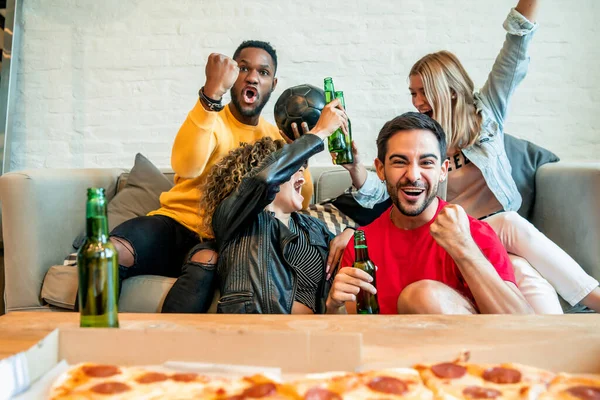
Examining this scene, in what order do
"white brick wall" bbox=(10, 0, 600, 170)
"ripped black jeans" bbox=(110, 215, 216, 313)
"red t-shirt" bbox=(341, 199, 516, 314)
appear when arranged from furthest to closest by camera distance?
"white brick wall" bbox=(10, 0, 600, 170)
"ripped black jeans" bbox=(110, 215, 216, 313)
"red t-shirt" bbox=(341, 199, 516, 314)

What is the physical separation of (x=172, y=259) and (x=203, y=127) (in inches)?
18.5

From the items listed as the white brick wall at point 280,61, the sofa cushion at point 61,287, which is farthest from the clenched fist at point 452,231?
the white brick wall at point 280,61

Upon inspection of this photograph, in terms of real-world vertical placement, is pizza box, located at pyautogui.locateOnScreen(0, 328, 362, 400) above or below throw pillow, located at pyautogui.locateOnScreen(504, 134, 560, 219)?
below

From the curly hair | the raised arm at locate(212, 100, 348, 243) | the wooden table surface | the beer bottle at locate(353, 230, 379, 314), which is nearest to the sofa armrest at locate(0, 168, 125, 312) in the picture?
the curly hair

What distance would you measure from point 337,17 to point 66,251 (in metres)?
1.80

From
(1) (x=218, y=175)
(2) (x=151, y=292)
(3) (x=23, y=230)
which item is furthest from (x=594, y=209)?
(3) (x=23, y=230)

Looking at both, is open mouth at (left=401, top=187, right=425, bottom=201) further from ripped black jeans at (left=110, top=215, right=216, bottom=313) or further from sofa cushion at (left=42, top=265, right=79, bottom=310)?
sofa cushion at (left=42, top=265, right=79, bottom=310)

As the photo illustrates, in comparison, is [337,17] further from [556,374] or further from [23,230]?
[556,374]

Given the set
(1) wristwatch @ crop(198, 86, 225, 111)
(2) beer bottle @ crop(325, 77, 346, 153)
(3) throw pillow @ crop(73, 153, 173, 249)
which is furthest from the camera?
(3) throw pillow @ crop(73, 153, 173, 249)

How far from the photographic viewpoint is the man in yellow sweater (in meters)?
1.90

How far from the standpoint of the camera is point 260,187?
5.76 feet

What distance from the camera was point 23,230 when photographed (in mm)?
2141

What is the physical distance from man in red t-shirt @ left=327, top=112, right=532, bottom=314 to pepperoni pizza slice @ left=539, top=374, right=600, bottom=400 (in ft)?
1.81

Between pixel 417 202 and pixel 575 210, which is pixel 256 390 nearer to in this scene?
pixel 417 202
